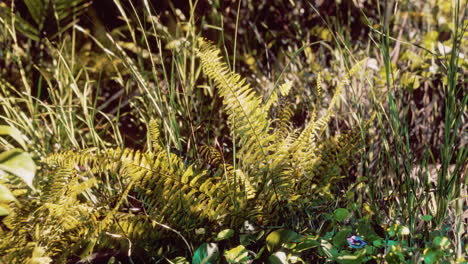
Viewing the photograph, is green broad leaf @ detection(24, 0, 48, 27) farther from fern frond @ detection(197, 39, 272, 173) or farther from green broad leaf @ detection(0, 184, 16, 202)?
green broad leaf @ detection(0, 184, 16, 202)

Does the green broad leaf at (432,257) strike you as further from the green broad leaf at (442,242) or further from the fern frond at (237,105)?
the fern frond at (237,105)

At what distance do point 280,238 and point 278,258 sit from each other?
5cm

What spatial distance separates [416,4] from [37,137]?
162 centimetres

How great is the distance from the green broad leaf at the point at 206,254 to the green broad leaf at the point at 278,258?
120 millimetres

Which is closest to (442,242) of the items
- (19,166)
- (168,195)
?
(168,195)

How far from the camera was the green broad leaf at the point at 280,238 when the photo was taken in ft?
2.99

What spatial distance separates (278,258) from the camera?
0.87m

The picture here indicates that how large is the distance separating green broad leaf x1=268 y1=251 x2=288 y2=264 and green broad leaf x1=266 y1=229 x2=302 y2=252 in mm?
37

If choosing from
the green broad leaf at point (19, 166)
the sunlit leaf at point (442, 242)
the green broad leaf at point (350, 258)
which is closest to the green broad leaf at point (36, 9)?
the green broad leaf at point (19, 166)

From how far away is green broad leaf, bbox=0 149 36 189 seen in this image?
671 millimetres

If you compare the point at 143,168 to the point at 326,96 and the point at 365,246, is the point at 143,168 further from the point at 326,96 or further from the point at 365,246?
the point at 326,96

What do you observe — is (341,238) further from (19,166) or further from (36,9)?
(36,9)

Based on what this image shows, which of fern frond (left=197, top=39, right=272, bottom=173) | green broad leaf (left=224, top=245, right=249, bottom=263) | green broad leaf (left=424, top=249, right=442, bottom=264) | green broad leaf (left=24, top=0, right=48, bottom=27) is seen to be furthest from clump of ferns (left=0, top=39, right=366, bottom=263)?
green broad leaf (left=24, top=0, right=48, bottom=27)

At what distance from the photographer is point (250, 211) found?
995mm
